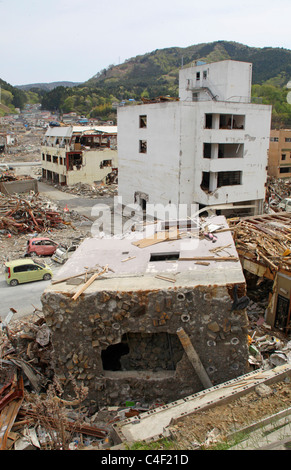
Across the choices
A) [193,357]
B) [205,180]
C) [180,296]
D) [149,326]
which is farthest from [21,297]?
[205,180]

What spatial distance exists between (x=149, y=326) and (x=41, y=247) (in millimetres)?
16014

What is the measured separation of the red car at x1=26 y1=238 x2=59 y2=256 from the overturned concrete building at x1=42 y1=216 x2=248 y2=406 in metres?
13.7

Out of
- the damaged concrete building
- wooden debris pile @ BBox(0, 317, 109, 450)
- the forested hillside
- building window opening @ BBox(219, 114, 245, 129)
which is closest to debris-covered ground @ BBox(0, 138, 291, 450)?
wooden debris pile @ BBox(0, 317, 109, 450)

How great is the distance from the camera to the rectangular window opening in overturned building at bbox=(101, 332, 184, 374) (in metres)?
10.1

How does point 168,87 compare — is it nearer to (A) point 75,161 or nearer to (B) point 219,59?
(B) point 219,59

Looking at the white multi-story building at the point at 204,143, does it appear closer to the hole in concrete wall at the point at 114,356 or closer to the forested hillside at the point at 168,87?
the hole in concrete wall at the point at 114,356

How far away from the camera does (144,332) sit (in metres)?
9.31

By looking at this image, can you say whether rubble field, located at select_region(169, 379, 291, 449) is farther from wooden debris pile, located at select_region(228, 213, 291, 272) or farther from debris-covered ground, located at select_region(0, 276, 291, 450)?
wooden debris pile, located at select_region(228, 213, 291, 272)

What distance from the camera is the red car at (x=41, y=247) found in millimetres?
23500

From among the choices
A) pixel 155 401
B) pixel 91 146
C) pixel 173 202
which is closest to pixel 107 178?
pixel 91 146

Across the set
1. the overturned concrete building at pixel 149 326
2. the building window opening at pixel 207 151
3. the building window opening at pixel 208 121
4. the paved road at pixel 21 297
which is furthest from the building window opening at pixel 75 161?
the overturned concrete building at pixel 149 326

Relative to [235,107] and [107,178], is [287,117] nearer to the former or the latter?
[107,178]

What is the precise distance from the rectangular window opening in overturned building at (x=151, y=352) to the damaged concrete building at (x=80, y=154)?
39.3m

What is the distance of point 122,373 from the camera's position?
9.88 metres
